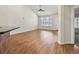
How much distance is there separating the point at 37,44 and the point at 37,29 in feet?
0.86

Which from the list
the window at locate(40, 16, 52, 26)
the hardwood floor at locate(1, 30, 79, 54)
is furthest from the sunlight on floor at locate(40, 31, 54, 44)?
the window at locate(40, 16, 52, 26)

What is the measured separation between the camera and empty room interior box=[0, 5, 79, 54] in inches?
66.8

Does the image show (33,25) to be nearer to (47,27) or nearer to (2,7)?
(47,27)

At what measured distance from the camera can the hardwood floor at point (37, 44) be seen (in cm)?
172

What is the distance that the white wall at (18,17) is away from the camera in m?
1.68

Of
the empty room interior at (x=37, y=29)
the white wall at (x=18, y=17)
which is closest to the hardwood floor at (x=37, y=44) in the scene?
the empty room interior at (x=37, y=29)

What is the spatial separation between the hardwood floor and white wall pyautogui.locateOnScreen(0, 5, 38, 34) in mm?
118

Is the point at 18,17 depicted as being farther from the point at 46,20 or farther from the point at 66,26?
the point at 66,26

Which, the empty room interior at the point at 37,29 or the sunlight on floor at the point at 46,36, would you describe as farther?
the sunlight on floor at the point at 46,36

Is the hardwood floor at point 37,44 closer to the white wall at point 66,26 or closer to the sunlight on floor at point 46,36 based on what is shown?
the sunlight on floor at point 46,36

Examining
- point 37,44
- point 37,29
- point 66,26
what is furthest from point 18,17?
point 66,26

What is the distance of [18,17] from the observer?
72.5 inches

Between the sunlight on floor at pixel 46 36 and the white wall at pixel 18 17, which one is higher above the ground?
the white wall at pixel 18 17
